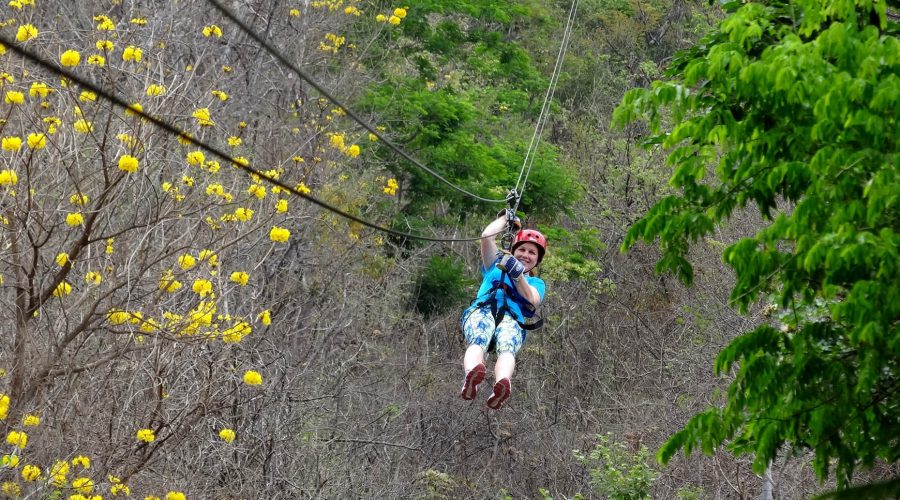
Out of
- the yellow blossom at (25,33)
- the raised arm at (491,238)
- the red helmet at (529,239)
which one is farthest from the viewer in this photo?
the red helmet at (529,239)

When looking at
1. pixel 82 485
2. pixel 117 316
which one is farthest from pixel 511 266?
pixel 82 485

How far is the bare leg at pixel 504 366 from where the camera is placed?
29.4 feet

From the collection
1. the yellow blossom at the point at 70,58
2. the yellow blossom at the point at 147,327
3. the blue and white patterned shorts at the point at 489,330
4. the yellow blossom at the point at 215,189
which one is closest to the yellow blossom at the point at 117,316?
the yellow blossom at the point at 147,327

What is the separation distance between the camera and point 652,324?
23734 mm

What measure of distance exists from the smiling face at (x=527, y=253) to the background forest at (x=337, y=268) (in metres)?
1.26

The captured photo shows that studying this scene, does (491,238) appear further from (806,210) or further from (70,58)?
(70,58)

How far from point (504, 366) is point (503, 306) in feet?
1.52

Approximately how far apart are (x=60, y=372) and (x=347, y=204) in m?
9.71

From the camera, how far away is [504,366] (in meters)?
9.05

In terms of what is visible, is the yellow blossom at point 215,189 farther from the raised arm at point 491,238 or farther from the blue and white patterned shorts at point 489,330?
the blue and white patterned shorts at point 489,330

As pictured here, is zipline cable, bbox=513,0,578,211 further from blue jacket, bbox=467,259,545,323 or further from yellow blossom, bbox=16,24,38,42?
yellow blossom, bbox=16,24,38,42

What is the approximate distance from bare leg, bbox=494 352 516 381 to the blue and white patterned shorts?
0.18ft

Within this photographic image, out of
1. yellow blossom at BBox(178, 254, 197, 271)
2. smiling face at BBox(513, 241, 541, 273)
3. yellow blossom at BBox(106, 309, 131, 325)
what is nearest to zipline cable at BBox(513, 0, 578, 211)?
smiling face at BBox(513, 241, 541, 273)

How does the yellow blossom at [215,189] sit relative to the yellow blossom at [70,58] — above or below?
above
